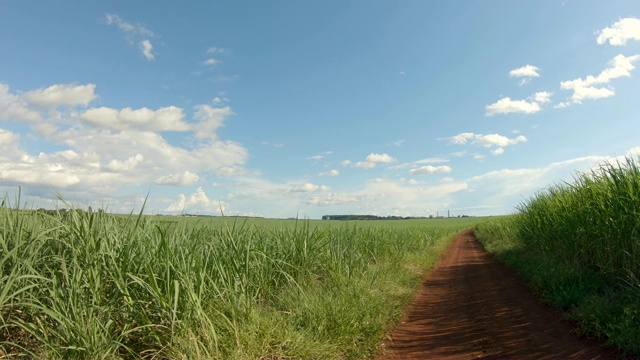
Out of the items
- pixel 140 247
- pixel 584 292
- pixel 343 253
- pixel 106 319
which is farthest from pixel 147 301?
pixel 584 292

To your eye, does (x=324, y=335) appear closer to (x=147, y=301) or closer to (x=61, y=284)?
(x=147, y=301)

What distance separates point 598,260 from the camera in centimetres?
800

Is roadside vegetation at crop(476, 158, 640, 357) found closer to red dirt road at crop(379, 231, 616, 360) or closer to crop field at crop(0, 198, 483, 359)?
red dirt road at crop(379, 231, 616, 360)

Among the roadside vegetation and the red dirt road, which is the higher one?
the roadside vegetation

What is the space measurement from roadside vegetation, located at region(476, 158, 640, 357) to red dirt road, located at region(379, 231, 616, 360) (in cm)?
35

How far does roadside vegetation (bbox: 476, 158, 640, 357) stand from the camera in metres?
5.39

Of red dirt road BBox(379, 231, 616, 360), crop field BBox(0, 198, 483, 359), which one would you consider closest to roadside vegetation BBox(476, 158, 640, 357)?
red dirt road BBox(379, 231, 616, 360)

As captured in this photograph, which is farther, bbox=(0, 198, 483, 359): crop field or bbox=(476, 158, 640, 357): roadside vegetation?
bbox=(476, 158, 640, 357): roadside vegetation

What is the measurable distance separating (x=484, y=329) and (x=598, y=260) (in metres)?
3.95

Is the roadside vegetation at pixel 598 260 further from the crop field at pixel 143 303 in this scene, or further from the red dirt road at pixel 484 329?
the crop field at pixel 143 303

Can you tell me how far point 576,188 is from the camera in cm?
1014

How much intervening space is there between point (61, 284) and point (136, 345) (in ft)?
3.53

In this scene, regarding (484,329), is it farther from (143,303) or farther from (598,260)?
(143,303)

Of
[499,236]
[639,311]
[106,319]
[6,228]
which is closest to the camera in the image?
[106,319]
